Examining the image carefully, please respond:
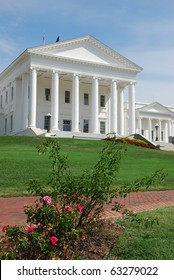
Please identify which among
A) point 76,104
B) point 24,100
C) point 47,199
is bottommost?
point 47,199

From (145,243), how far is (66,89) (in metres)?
51.2

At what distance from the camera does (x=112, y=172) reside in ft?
19.3

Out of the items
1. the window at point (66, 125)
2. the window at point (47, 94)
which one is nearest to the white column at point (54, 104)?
the window at point (47, 94)

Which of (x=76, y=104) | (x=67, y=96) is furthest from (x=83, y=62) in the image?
(x=67, y=96)

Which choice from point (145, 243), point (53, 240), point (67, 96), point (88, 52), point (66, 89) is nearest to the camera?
point (53, 240)

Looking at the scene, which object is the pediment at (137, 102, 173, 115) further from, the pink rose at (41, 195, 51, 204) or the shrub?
the pink rose at (41, 195, 51, 204)

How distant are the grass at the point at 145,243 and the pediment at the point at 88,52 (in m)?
43.4

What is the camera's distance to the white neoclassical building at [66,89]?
47.5 metres

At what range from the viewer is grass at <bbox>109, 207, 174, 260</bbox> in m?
5.29

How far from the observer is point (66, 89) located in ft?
183

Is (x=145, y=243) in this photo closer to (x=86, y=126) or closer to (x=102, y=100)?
(x=86, y=126)

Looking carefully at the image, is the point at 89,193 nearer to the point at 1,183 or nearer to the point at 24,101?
the point at 1,183

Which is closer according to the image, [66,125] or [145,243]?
[145,243]

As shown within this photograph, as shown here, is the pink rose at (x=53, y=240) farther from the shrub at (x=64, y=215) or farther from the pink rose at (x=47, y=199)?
the pink rose at (x=47, y=199)
